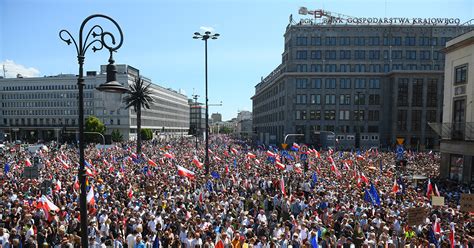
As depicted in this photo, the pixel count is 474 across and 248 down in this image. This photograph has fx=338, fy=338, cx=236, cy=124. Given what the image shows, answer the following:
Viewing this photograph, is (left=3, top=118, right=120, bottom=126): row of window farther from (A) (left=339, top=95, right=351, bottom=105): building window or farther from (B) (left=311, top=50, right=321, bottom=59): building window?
(A) (left=339, top=95, right=351, bottom=105): building window

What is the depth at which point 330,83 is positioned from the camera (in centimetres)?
7588

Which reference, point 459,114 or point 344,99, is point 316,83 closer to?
point 344,99

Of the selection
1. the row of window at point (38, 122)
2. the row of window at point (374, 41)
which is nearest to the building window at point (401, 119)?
the row of window at point (374, 41)

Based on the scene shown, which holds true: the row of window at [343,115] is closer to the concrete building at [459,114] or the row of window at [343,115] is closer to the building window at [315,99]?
the building window at [315,99]

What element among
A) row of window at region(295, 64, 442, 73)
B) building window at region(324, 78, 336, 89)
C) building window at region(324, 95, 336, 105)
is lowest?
building window at region(324, 95, 336, 105)

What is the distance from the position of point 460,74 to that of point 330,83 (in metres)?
45.7

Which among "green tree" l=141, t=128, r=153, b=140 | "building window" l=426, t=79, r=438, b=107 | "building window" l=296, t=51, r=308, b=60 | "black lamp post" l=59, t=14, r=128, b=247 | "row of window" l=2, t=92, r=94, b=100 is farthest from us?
"row of window" l=2, t=92, r=94, b=100

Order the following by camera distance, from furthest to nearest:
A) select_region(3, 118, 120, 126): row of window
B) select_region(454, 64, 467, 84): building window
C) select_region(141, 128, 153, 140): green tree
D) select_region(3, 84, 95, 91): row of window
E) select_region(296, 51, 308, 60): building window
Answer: select_region(3, 118, 120, 126): row of window → select_region(3, 84, 95, 91): row of window → select_region(141, 128, 153, 140): green tree → select_region(296, 51, 308, 60): building window → select_region(454, 64, 467, 84): building window

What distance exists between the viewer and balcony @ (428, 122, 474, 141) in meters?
27.9

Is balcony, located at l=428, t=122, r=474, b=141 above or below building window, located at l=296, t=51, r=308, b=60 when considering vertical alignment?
below

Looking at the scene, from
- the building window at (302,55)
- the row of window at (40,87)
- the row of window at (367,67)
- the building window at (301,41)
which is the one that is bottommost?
the row of window at (40,87)

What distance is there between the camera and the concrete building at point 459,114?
2814cm

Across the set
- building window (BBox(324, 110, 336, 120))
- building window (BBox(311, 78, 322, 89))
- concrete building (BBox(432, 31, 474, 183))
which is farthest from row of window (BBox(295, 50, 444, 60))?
concrete building (BBox(432, 31, 474, 183))

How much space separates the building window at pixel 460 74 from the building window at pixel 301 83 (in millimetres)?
45805
